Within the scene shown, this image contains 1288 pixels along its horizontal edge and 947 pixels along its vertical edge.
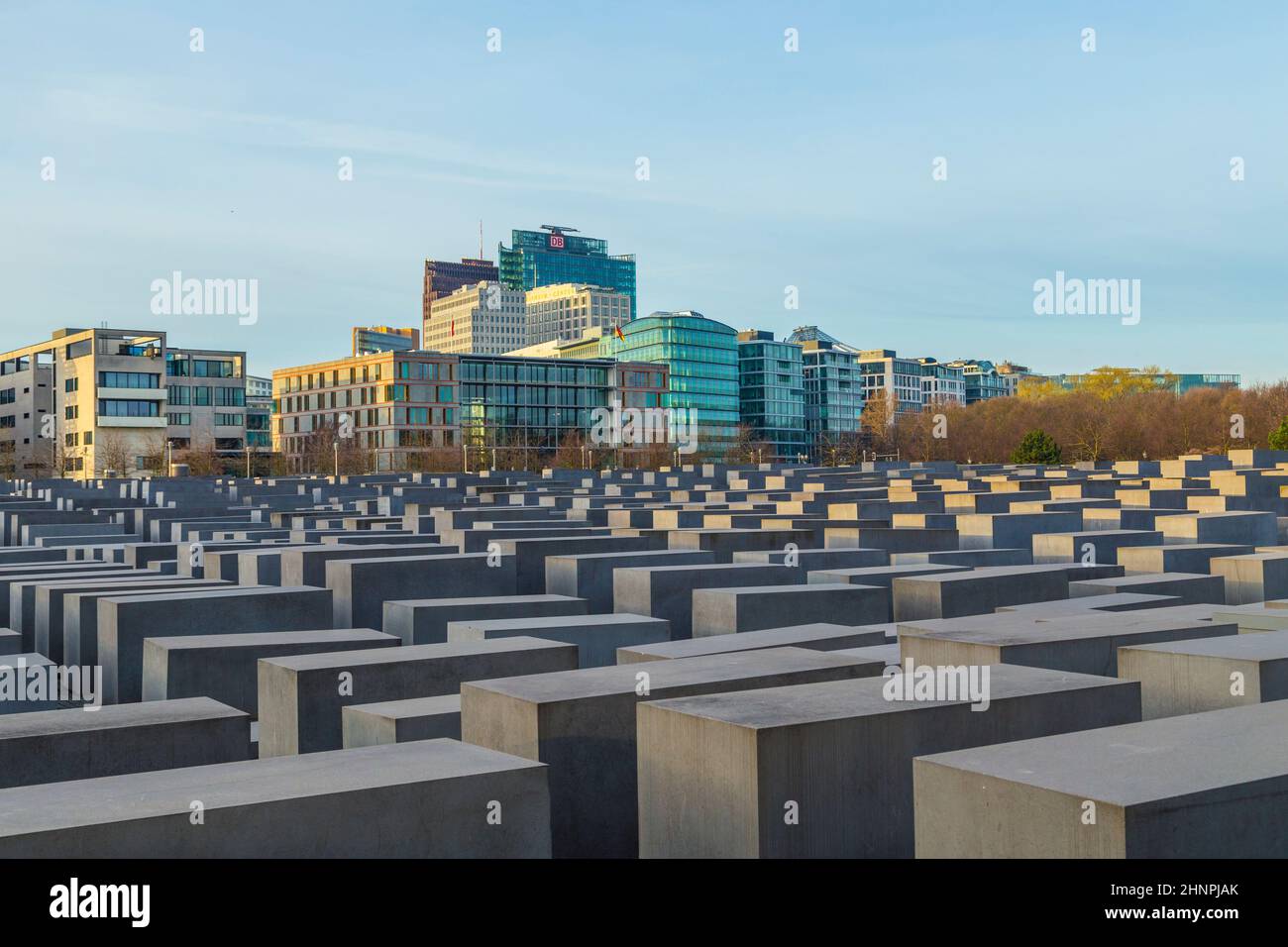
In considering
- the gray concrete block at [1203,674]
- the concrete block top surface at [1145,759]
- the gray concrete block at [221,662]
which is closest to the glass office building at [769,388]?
the gray concrete block at [221,662]

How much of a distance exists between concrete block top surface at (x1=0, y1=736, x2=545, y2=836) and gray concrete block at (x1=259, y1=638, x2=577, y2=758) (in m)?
2.26

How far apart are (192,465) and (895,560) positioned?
65658 millimetres

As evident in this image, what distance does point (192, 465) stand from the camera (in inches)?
2896

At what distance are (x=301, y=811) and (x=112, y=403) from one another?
85.4m

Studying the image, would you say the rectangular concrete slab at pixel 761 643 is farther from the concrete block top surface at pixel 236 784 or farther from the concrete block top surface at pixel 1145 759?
the concrete block top surface at pixel 1145 759

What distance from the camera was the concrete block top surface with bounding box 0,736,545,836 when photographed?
429cm

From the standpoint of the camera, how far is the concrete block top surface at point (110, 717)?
6.32 metres

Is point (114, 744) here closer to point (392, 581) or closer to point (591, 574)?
point (392, 581)

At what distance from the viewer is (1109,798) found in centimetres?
399

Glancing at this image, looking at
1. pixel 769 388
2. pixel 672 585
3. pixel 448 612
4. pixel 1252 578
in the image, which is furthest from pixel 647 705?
pixel 769 388

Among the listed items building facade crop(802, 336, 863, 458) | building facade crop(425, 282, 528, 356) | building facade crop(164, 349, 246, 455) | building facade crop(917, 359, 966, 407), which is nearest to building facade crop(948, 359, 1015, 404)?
building facade crop(917, 359, 966, 407)

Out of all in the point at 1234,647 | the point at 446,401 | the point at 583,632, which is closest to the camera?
the point at 1234,647

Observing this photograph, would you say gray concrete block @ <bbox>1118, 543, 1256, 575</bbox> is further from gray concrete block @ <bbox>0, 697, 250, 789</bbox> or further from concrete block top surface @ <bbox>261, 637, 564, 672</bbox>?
gray concrete block @ <bbox>0, 697, 250, 789</bbox>

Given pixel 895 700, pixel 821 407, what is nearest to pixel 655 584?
pixel 895 700
